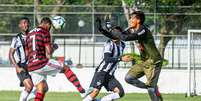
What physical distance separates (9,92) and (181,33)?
8151 millimetres

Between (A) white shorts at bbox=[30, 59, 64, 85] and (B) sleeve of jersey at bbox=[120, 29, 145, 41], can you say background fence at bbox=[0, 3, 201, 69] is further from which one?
(A) white shorts at bbox=[30, 59, 64, 85]

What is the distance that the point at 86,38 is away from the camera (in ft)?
108

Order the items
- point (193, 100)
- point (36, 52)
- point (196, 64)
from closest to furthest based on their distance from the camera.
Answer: point (36, 52), point (193, 100), point (196, 64)

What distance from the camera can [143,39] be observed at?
683 inches

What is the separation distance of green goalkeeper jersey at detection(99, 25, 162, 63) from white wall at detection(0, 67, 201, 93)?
9.21 meters

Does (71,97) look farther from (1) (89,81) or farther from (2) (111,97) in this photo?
(2) (111,97)

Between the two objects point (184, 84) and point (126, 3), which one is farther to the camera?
point (126, 3)

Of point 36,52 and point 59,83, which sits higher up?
point 36,52

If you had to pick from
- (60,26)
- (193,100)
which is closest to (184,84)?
(193,100)

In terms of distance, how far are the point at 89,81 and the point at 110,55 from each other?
29.6 ft

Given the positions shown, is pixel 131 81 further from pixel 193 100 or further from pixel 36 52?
pixel 193 100

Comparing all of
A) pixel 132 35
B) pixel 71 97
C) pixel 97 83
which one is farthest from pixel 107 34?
pixel 71 97

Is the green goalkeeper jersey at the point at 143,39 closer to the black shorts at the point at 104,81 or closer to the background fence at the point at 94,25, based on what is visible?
the black shorts at the point at 104,81

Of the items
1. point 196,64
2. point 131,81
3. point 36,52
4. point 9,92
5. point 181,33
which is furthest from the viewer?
point 181,33
